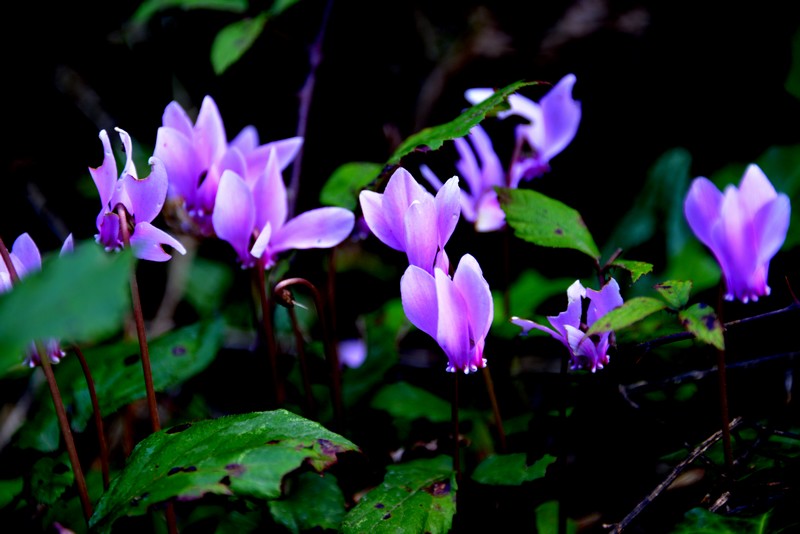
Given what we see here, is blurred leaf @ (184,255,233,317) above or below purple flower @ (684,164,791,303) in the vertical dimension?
below

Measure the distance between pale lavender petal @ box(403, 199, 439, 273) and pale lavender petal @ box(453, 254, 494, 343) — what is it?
0.09 meters

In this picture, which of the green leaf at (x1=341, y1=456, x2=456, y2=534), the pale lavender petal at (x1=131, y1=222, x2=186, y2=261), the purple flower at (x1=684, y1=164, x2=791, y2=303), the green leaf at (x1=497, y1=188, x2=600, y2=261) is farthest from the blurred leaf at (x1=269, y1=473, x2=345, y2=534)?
the purple flower at (x1=684, y1=164, x2=791, y2=303)

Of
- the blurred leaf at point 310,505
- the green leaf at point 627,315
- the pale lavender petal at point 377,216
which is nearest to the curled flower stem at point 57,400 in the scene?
the blurred leaf at point 310,505

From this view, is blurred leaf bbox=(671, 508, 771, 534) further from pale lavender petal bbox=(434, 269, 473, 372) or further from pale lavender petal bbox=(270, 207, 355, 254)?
pale lavender petal bbox=(270, 207, 355, 254)

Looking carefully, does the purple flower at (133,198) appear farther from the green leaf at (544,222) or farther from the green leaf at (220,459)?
the green leaf at (544,222)

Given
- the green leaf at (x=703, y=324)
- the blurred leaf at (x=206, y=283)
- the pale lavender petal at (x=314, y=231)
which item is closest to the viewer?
the green leaf at (x=703, y=324)

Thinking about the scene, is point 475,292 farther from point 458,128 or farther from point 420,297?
point 458,128

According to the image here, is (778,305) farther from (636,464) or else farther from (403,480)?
(403,480)

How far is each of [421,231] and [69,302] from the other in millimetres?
568

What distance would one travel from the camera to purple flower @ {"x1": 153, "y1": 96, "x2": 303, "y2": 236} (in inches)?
54.6

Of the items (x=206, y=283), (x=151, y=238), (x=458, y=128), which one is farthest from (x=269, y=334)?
(x=206, y=283)

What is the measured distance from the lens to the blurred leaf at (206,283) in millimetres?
2900

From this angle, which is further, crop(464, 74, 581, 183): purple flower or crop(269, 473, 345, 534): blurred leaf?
crop(464, 74, 581, 183): purple flower

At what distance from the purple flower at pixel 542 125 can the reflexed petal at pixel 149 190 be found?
0.77m
